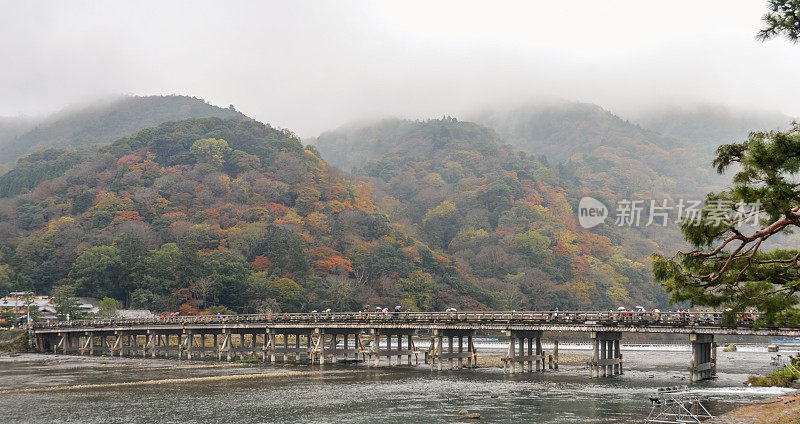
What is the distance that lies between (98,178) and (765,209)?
423 ft

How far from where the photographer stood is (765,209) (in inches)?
572

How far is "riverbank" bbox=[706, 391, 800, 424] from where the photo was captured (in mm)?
24047

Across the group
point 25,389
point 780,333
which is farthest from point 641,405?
point 25,389

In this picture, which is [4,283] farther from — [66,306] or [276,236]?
[276,236]

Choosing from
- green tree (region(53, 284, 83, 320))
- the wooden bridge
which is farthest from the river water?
green tree (region(53, 284, 83, 320))

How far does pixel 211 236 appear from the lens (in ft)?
340

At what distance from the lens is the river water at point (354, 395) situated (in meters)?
30.3

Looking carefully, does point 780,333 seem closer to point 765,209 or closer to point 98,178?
point 765,209

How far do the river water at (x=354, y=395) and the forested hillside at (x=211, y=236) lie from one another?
39084mm

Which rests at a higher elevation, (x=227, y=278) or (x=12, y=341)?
(x=227, y=278)

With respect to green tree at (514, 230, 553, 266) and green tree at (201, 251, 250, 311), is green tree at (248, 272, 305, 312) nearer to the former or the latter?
green tree at (201, 251, 250, 311)

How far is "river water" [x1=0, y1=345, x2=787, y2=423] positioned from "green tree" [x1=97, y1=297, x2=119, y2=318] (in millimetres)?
30315

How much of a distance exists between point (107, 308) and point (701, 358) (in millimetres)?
68939

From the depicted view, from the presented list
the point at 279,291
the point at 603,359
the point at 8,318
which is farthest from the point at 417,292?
the point at 603,359
